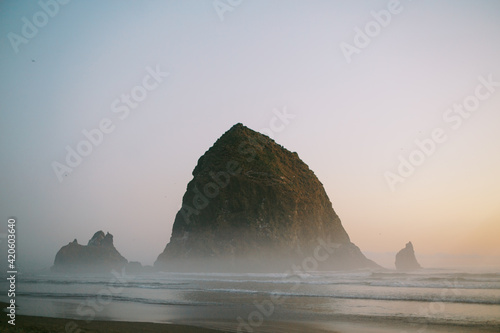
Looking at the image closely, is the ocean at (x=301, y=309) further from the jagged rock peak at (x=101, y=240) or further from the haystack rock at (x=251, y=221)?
the jagged rock peak at (x=101, y=240)

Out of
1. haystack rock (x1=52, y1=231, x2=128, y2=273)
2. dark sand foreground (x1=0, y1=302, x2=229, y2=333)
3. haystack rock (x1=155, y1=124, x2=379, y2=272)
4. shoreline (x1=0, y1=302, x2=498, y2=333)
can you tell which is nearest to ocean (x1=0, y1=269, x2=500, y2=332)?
shoreline (x1=0, y1=302, x2=498, y2=333)

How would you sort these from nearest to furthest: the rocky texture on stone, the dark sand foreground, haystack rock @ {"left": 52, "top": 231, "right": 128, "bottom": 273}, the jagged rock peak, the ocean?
the dark sand foreground → the ocean → the rocky texture on stone → haystack rock @ {"left": 52, "top": 231, "right": 128, "bottom": 273} → the jagged rock peak

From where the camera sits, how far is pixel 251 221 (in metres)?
57.1

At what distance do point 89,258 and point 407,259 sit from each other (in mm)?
55244

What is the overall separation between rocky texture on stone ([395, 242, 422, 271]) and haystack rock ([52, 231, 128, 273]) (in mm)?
47865

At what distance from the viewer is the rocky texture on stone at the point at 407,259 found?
57.1m

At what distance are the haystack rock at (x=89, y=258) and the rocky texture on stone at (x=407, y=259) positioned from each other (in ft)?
157

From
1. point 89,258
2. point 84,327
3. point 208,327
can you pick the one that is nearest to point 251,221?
point 89,258

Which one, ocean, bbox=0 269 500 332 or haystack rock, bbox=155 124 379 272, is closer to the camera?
ocean, bbox=0 269 500 332

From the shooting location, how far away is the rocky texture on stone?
5710cm

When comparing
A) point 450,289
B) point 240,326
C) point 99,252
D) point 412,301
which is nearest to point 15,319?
point 240,326

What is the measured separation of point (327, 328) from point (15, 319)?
11.5 metres

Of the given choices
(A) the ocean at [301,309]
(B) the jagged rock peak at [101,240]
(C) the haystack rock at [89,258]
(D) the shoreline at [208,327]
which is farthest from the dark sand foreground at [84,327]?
(B) the jagged rock peak at [101,240]

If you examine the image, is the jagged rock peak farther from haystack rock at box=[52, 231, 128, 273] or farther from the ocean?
the ocean
